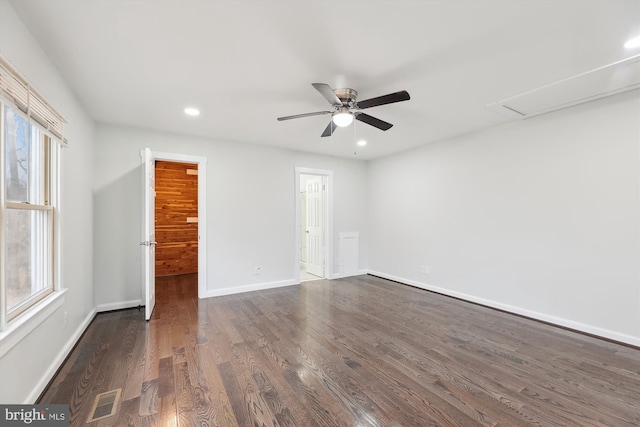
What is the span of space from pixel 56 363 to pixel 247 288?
2554mm

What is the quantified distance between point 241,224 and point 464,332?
3.51 metres

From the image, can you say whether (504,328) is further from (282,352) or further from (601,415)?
(282,352)

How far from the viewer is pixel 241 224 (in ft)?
14.9

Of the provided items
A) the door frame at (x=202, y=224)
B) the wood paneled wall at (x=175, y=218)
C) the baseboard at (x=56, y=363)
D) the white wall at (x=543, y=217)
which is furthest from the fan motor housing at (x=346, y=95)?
the wood paneled wall at (x=175, y=218)

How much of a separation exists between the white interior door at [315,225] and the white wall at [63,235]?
372 centimetres

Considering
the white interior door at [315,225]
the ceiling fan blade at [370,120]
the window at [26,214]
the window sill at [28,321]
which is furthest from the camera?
the white interior door at [315,225]

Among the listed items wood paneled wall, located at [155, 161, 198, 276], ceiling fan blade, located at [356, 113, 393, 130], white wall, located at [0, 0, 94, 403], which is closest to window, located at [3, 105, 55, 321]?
white wall, located at [0, 0, 94, 403]

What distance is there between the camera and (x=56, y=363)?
2.18 metres

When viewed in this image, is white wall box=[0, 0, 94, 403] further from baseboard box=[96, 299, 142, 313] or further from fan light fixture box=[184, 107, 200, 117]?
fan light fixture box=[184, 107, 200, 117]

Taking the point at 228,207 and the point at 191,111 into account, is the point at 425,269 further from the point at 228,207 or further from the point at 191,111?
the point at 191,111

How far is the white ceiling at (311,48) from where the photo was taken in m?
1.66

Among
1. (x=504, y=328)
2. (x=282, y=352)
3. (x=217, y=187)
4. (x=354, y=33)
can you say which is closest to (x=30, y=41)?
(x=354, y=33)

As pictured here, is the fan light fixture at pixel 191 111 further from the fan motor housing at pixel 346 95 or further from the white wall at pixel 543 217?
the white wall at pixel 543 217

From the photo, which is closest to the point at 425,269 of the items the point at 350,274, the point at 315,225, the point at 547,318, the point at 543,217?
the point at 350,274
